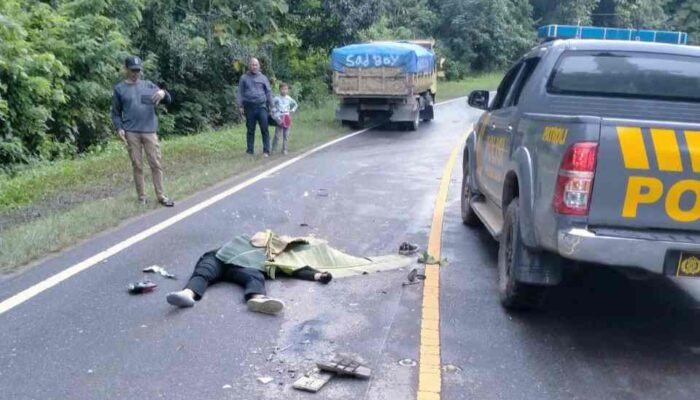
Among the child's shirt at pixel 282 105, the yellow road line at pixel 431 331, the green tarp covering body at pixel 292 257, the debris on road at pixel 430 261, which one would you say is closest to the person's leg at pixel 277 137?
the child's shirt at pixel 282 105

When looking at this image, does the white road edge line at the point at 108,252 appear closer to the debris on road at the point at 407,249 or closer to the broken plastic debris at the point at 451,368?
the debris on road at the point at 407,249

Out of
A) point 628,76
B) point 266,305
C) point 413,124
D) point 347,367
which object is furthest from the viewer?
point 413,124

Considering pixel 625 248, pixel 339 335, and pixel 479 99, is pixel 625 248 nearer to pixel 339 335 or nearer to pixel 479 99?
pixel 339 335

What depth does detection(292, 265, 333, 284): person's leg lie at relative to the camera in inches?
263

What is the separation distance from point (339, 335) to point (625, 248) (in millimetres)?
1972

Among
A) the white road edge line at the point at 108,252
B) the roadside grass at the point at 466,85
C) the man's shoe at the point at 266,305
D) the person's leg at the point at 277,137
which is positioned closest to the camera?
the man's shoe at the point at 266,305

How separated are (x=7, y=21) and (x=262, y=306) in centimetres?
982

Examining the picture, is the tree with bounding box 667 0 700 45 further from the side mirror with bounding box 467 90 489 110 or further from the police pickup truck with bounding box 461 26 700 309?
the police pickup truck with bounding box 461 26 700 309

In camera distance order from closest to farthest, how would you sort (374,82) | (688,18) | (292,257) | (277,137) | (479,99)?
(292,257)
(479,99)
(277,137)
(374,82)
(688,18)

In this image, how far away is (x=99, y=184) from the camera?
12016 millimetres

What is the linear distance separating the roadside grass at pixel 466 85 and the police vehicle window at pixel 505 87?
26691 mm

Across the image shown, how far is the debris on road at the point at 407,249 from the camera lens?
7.73 metres

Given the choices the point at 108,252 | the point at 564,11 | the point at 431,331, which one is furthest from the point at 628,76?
the point at 564,11

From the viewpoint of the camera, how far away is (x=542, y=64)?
6477mm
